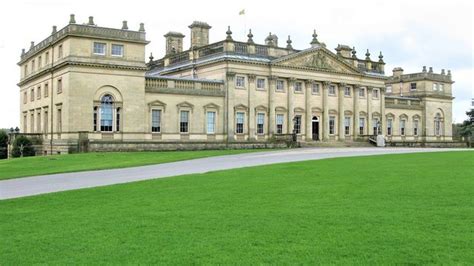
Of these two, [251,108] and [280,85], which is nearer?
[251,108]

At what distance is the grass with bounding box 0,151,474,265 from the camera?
785 cm

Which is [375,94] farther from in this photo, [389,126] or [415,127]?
[415,127]

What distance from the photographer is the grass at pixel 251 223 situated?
7848 mm

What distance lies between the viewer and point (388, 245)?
8188 mm

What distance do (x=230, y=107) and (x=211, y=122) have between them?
2293 millimetres

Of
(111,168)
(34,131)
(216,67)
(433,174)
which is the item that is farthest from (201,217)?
(34,131)

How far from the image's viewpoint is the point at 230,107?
5081 cm

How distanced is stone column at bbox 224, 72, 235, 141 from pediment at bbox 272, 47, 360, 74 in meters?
5.33

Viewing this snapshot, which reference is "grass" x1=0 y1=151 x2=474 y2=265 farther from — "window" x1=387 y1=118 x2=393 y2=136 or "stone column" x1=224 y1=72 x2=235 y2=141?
"window" x1=387 y1=118 x2=393 y2=136

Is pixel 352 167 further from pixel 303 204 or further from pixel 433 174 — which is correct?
pixel 303 204

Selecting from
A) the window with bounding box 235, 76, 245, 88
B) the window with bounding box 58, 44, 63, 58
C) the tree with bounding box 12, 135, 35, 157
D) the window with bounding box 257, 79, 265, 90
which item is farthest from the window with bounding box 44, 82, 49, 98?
the window with bounding box 257, 79, 265, 90

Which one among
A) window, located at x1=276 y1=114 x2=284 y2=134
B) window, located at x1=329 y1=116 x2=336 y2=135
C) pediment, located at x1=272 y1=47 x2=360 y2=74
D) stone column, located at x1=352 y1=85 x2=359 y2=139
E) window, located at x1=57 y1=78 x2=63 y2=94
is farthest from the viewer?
stone column, located at x1=352 y1=85 x2=359 y2=139

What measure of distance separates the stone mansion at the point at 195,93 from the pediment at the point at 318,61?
0.11 meters

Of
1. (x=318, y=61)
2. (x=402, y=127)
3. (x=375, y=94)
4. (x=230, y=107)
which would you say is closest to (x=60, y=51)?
(x=230, y=107)
